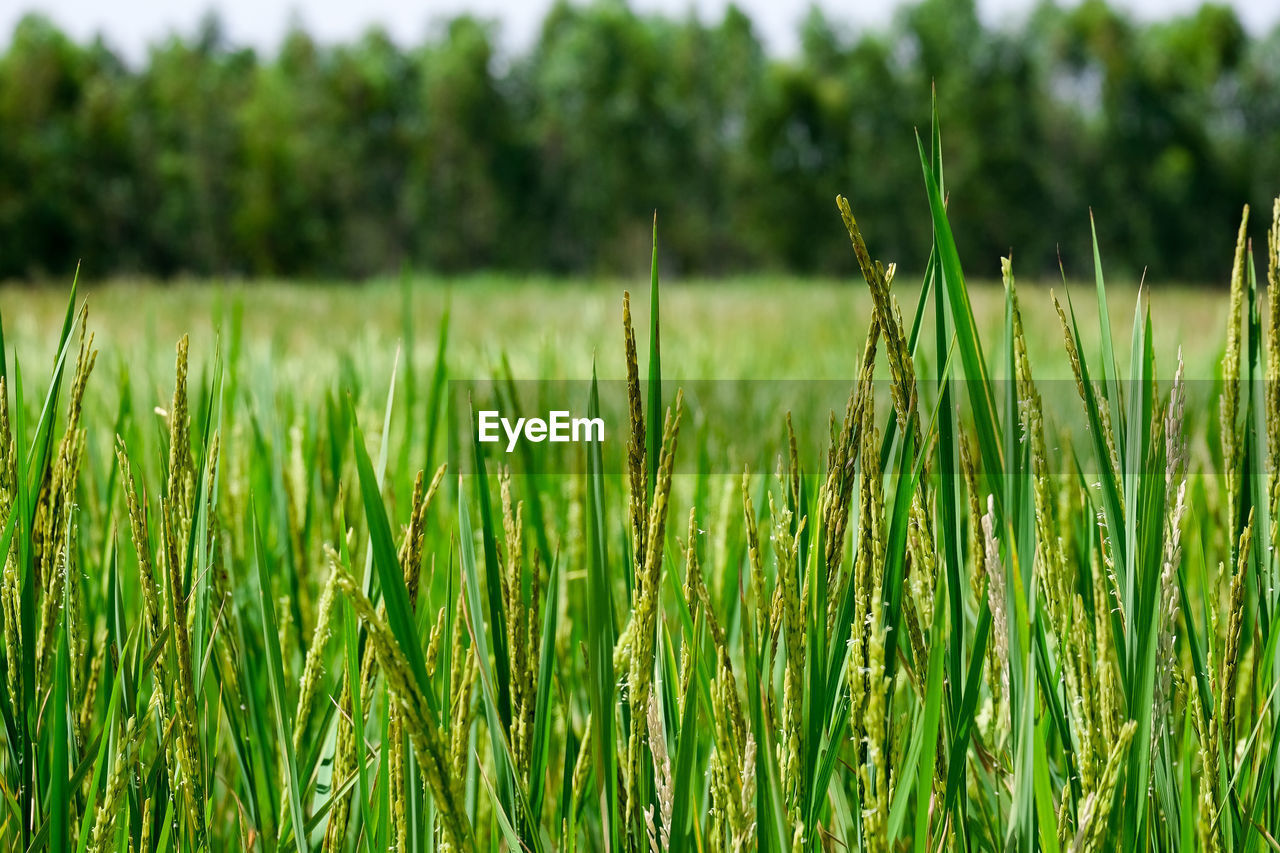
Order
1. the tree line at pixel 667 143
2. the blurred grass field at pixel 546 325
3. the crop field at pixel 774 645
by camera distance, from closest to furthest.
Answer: the crop field at pixel 774 645
the blurred grass field at pixel 546 325
the tree line at pixel 667 143

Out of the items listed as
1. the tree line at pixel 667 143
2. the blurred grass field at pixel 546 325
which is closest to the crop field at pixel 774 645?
the blurred grass field at pixel 546 325

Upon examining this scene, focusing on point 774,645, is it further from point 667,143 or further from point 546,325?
point 667,143

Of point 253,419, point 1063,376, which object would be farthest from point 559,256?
point 253,419

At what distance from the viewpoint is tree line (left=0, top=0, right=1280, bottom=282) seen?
13.7m

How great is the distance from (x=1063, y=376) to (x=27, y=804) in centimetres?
320

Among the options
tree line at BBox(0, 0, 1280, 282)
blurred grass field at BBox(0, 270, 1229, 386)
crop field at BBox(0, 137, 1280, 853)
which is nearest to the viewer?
crop field at BBox(0, 137, 1280, 853)

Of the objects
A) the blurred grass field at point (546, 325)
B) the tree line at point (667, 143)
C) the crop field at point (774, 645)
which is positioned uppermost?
the tree line at point (667, 143)

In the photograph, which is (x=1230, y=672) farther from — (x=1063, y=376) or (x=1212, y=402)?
(x=1063, y=376)

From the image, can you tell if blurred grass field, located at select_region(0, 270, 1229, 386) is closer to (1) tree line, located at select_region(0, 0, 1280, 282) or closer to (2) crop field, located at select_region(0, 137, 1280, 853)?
(2) crop field, located at select_region(0, 137, 1280, 853)

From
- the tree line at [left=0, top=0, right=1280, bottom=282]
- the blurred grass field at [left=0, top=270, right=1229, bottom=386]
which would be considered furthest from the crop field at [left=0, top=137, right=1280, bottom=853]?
the tree line at [left=0, top=0, right=1280, bottom=282]

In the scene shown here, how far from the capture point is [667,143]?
1545 cm

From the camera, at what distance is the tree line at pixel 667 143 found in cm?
1368

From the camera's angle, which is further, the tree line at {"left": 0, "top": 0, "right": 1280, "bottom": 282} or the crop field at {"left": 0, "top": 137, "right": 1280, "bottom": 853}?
the tree line at {"left": 0, "top": 0, "right": 1280, "bottom": 282}

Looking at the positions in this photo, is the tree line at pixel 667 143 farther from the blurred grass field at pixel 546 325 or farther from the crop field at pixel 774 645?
the crop field at pixel 774 645
